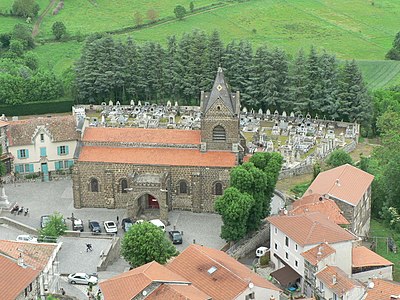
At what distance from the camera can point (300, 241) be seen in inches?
2352

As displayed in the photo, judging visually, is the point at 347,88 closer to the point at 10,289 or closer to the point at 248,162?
the point at 248,162

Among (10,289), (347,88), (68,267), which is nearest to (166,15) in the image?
(347,88)

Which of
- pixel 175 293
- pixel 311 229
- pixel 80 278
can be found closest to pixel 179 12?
pixel 311 229

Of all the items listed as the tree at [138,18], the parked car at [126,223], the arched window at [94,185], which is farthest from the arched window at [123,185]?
the tree at [138,18]

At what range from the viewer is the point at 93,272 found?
61844 millimetres

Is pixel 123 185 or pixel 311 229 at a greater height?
pixel 123 185

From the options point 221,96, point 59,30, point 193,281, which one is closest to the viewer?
point 193,281

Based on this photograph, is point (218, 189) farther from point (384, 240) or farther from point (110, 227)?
point (384, 240)

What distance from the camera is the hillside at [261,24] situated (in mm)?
159125

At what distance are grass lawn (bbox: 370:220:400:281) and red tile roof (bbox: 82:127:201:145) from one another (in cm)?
2055

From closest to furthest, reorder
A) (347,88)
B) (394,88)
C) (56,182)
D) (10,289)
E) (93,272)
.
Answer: (10,289)
(93,272)
(56,182)
(347,88)
(394,88)

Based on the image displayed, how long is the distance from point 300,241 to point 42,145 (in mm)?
36158

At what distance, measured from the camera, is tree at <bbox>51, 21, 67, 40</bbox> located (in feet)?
525

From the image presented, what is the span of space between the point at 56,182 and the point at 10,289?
115 ft
